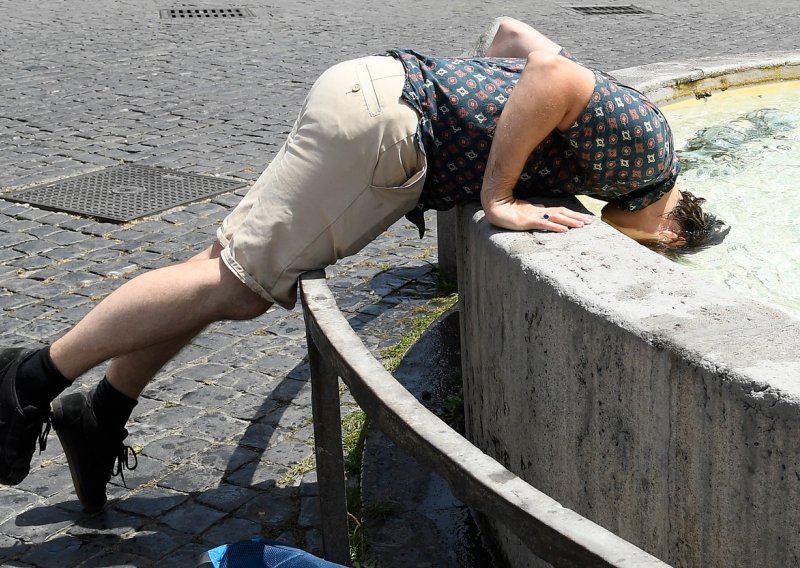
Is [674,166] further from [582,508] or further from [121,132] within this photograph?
[121,132]

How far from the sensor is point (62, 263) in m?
4.76

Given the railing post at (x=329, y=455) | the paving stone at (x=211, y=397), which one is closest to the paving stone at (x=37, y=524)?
the paving stone at (x=211, y=397)

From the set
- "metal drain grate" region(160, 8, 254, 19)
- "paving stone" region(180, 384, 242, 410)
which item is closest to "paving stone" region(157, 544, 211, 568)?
"paving stone" region(180, 384, 242, 410)

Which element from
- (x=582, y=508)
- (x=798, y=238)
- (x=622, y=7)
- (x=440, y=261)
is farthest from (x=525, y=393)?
(x=622, y=7)

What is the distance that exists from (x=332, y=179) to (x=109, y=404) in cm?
88

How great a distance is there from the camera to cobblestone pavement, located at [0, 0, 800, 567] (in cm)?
298

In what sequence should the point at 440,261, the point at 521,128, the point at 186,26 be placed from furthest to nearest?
the point at 186,26, the point at 440,261, the point at 521,128

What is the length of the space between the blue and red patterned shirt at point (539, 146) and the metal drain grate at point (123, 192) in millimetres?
2897

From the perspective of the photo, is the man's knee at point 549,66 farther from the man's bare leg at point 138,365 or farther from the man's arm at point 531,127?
the man's bare leg at point 138,365

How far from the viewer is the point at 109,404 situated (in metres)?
2.96

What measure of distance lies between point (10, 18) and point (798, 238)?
10.1 metres

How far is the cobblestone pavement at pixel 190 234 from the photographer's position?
9.78 ft

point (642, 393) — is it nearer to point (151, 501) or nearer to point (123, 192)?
point (151, 501)

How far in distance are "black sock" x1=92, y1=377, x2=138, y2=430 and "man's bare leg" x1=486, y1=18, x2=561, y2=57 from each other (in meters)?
1.43
